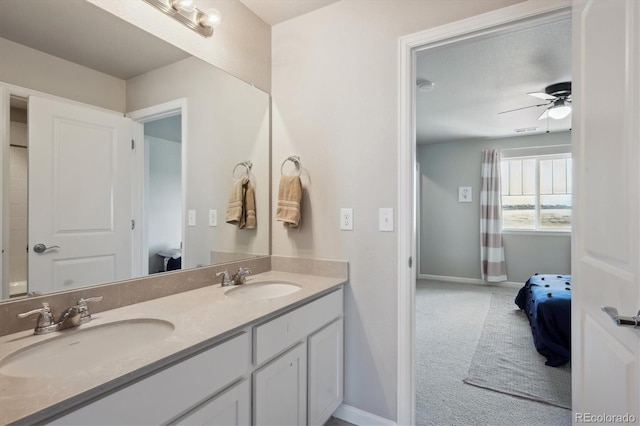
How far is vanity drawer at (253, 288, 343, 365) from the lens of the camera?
1.20m

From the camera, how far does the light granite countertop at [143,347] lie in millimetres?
656

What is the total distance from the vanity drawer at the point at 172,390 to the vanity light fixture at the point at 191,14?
1.47 m

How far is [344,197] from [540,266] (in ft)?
15.1

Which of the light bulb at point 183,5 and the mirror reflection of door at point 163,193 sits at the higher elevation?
the light bulb at point 183,5

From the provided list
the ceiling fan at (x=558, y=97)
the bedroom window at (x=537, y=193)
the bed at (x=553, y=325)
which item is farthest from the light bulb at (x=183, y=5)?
the bedroom window at (x=537, y=193)

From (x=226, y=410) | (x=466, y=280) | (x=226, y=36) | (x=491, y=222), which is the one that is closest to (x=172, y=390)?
(x=226, y=410)

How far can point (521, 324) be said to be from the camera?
3.34 metres

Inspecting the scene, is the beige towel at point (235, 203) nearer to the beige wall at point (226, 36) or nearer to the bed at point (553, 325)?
the beige wall at point (226, 36)

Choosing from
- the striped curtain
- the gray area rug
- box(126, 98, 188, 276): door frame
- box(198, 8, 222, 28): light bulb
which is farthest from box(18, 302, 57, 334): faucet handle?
the striped curtain

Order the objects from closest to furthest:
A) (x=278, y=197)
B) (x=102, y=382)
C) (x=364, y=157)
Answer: (x=102, y=382) < (x=364, y=157) < (x=278, y=197)

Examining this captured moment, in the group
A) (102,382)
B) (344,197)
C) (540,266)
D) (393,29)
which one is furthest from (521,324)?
(102,382)

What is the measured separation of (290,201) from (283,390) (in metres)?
1.01

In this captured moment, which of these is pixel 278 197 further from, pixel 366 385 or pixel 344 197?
pixel 366 385

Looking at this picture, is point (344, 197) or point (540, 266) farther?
point (540, 266)
